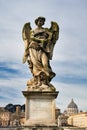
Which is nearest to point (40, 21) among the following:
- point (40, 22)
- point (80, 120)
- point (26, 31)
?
A: point (40, 22)

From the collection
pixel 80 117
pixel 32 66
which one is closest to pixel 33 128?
pixel 32 66

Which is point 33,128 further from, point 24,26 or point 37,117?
point 24,26

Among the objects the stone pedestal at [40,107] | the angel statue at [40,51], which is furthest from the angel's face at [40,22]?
the stone pedestal at [40,107]

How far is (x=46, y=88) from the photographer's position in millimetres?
12414

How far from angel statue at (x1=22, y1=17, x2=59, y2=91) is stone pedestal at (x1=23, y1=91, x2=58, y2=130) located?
195mm

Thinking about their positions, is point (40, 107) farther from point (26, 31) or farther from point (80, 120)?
point (80, 120)

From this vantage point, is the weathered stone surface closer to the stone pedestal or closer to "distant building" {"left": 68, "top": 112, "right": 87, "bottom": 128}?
the stone pedestal

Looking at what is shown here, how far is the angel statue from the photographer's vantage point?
41.3 feet

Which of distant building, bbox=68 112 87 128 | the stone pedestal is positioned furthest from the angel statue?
distant building, bbox=68 112 87 128

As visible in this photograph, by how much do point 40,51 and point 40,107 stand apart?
75.2 inches

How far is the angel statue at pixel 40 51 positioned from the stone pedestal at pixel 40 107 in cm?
20

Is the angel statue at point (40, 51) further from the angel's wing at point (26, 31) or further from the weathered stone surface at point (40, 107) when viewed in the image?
the weathered stone surface at point (40, 107)

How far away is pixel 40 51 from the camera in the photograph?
12984 millimetres

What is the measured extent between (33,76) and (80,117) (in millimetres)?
159454
